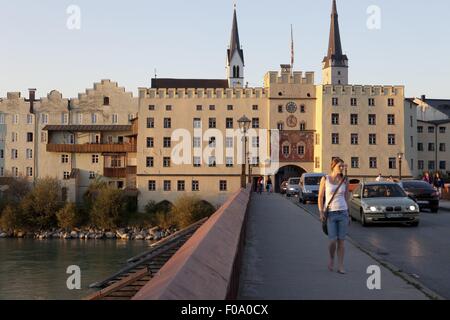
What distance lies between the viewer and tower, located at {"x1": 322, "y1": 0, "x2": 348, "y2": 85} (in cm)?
14000

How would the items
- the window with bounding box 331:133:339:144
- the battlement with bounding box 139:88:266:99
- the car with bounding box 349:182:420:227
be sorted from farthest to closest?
the battlement with bounding box 139:88:266:99 → the window with bounding box 331:133:339:144 → the car with bounding box 349:182:420:227

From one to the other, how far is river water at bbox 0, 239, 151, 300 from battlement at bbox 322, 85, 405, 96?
1317 inches

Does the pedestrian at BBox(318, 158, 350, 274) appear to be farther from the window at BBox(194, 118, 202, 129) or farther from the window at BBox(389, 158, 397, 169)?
the window at BBox(389, 158, 397, 169)

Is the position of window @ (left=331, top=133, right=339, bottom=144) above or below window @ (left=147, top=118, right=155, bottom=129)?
below

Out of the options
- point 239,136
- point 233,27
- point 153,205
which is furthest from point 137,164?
point 233,27

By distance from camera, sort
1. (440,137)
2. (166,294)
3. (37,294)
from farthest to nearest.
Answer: (440,137) < (37,294) < (166,294)

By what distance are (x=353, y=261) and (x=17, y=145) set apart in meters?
86.7

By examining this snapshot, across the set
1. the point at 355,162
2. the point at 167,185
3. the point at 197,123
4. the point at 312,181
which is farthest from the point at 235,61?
the point at 312,181

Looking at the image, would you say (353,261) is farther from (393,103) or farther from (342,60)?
(342,60)

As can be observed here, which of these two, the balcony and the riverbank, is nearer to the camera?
the riverbank

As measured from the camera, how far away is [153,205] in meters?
86.4

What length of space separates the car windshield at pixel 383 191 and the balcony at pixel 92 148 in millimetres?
70434

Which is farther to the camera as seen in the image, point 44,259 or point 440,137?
point 440,137

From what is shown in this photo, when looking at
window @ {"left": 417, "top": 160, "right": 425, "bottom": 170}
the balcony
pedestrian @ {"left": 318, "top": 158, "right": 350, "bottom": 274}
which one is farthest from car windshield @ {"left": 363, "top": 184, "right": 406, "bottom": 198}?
window @ {"left": 417, "top": 160, "right": 425, "bottom": 170}
